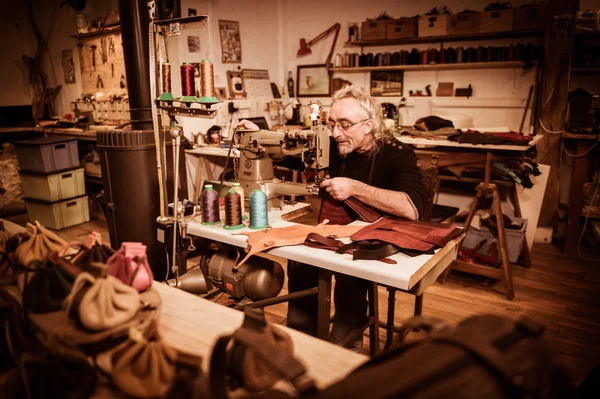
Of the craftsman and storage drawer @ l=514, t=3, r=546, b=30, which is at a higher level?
storage drawer @ l=514, t=3, r=546, b=30

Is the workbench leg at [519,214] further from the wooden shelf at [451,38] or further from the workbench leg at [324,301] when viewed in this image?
the workbench leg at [324,301]

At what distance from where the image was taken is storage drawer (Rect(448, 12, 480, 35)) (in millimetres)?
4496

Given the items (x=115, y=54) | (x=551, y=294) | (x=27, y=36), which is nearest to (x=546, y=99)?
(x=551, y=294)

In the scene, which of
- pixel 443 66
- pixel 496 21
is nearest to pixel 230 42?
pixel 443 66

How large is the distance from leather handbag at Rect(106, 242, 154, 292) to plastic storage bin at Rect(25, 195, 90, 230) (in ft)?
14.2

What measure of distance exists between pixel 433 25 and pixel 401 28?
38 centimetres

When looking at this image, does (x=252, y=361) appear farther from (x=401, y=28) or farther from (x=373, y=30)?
(x=373, y=30)

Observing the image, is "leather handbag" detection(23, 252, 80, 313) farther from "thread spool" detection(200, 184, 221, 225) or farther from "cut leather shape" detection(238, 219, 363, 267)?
"thread spool" detection(200, 184, 221, 225)

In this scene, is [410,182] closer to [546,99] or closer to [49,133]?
[546,99]

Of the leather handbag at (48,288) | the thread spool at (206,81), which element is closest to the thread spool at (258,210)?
the thread spool at (206,81)

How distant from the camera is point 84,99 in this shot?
5.91 meters

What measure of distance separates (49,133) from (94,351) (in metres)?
5.97

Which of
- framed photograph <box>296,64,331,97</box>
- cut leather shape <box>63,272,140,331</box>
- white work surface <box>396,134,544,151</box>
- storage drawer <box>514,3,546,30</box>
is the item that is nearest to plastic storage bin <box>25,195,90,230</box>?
framed photograph <box>296,64,331,97</box>

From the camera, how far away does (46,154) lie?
479 centimetres
